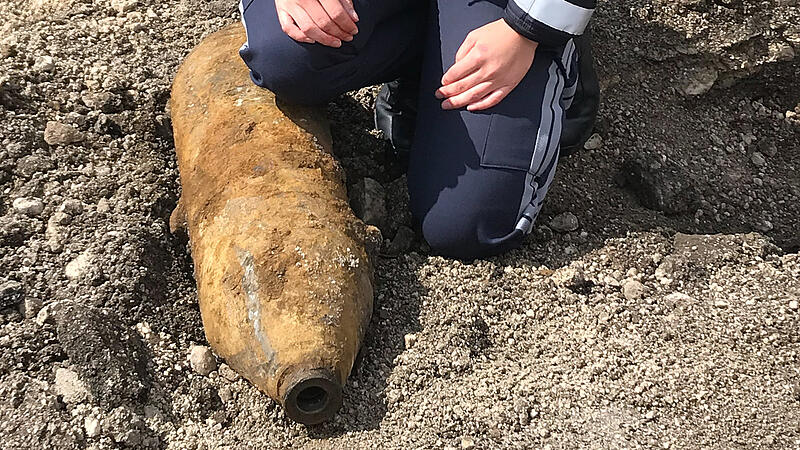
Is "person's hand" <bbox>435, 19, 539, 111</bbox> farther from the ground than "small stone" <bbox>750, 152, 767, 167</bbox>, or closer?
farther from the ground

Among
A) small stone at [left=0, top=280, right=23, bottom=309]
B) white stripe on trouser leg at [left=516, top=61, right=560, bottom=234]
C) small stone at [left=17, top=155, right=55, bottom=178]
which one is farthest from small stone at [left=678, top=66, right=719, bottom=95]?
small stone at [left=0, top=280, right=23, bottom=309]

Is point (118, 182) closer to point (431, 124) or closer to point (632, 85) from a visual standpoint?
point (431, 124)

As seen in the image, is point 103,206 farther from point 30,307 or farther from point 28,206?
point 30,307

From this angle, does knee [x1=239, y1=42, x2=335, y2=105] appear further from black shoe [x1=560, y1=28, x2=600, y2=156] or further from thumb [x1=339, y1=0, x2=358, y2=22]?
black shoe [x1=560, y1=28, x2=600, y2=156]

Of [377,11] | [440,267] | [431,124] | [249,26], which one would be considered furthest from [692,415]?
[249,26]

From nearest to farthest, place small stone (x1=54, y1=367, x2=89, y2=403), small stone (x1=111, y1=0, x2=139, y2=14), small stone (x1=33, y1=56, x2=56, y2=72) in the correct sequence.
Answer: small stone (x1=54, y1=367, x2=89, y2=403) → small stone (x1=33, y1=56, x2=56, y2=72) → small stone (x1=111, y1=0, x2=139, y2=14)

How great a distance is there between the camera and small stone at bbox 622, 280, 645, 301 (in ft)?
6.87

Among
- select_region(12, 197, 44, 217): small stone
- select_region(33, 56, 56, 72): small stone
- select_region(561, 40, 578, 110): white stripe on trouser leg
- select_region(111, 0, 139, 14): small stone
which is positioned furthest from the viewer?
select_region(111, 0, 139, 14): small stone

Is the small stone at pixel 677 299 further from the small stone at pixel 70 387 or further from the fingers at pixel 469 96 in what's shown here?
the small stone at pixel 70 387

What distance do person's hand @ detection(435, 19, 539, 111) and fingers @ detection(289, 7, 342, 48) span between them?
318 millimetres

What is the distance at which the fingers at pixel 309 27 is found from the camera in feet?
6.63

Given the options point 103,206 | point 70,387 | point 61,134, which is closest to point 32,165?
point 61,134

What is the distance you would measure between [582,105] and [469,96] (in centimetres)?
44

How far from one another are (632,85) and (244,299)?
61.4 inches
